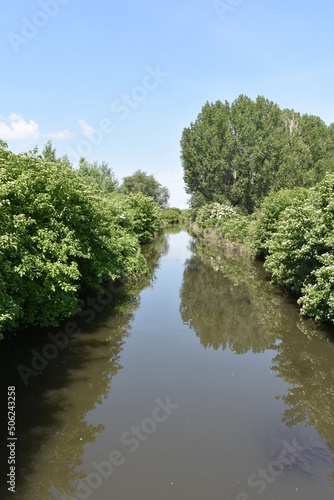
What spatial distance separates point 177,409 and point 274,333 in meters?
8.43

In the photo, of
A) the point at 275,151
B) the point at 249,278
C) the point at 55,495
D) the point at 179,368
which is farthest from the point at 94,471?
the point at 275,151

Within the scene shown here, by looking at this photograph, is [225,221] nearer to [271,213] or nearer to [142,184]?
[271,213]

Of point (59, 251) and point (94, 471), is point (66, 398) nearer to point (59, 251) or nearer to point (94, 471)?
point (94, 471)

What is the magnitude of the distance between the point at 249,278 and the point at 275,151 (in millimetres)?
31272

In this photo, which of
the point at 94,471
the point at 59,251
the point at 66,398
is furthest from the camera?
the point at 59,251

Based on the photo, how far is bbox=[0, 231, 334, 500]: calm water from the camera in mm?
8000

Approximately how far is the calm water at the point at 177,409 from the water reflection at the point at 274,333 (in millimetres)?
64

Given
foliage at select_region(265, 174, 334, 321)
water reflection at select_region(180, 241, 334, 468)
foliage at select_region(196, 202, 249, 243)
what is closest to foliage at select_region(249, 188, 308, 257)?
water reflection at select_region(180, 241, 334, 468)

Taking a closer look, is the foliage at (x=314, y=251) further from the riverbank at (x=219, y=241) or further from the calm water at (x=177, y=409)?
the riverbank at (x=219, y=241)

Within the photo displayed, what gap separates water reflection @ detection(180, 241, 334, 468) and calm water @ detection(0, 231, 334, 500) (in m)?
0.06

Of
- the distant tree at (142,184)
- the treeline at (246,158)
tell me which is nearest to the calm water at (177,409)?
the treeline at (246,158)

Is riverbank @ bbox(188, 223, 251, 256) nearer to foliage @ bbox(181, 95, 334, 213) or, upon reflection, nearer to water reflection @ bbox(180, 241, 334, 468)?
foliage @ bbox(181, 95, 334, 213)

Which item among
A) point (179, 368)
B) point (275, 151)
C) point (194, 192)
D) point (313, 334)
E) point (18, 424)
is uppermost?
point (275, 151)

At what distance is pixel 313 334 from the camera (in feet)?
55.9
